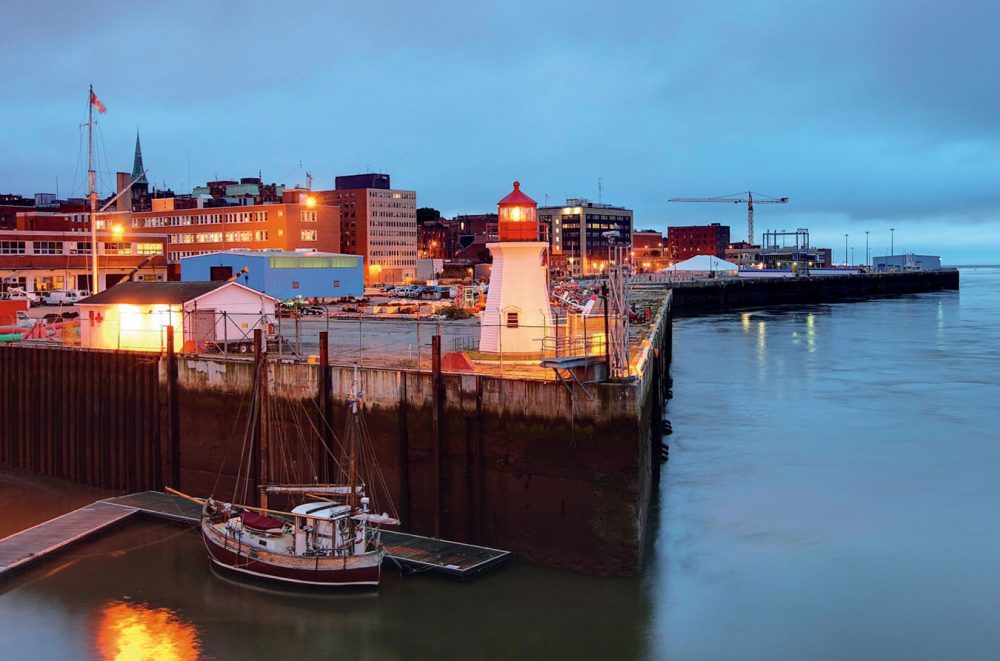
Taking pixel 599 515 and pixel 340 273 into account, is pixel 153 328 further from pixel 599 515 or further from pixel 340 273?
pixel 340 273

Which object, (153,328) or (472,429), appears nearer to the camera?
(472,429)

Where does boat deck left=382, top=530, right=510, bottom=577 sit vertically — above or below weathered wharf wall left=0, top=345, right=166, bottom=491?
below

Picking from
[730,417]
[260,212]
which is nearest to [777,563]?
[730,417]

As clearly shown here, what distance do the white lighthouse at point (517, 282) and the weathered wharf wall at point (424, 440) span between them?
4.37 meters

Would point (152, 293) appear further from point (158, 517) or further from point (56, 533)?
point (56, 533)

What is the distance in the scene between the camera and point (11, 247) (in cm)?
8194

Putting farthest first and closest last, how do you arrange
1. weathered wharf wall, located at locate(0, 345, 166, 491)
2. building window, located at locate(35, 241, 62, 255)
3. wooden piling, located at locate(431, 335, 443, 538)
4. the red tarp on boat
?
building window, located at locate(35, 241, 62, 255), weathered wharf wall, located at locate(0, 345, 166, 491), wooden piling, located at locate(431, 335, 443, 538), the red tarp on boat

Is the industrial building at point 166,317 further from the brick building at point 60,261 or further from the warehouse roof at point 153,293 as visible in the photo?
the brick building at point 60,261

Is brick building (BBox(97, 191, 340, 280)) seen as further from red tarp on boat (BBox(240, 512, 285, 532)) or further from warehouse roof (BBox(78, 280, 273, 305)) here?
red tarp on boat (BBox(240, 512, 285, 532))

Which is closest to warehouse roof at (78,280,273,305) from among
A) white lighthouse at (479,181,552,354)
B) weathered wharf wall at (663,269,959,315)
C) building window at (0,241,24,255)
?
white lighthouse at (479,181,552,354)

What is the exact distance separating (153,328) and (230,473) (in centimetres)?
860

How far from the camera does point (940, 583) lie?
25.0 m

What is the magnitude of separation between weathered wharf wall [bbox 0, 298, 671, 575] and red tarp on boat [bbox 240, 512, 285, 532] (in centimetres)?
229

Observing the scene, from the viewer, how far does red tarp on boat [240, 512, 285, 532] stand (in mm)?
24172
